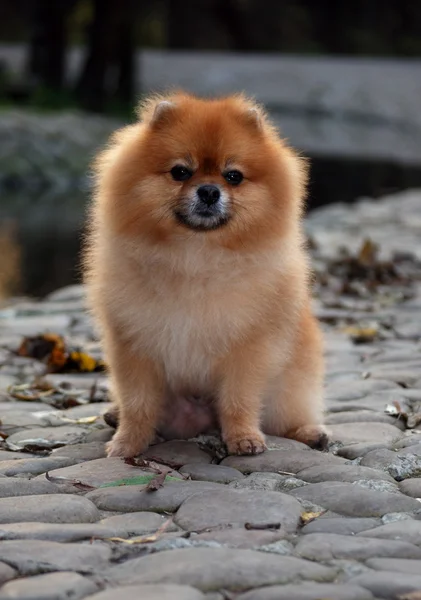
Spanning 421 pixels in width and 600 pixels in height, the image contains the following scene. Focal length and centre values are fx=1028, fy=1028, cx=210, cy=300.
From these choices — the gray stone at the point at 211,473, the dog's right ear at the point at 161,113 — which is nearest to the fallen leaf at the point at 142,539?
the gray stone at the point at 211,473

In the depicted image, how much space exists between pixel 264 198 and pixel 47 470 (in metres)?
1.19

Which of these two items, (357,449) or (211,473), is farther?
(357,449)

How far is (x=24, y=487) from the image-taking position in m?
3.23

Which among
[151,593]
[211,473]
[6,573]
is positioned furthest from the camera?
[211,473]

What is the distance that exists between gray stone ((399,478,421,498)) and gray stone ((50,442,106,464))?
108cm

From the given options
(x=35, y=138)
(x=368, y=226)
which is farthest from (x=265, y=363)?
(x=35, y=138)

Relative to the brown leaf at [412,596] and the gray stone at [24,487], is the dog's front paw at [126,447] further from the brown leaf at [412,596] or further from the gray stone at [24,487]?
the brown leaf at [412,596]

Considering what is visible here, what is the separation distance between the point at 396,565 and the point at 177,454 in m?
1.18

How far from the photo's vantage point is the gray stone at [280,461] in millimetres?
3484

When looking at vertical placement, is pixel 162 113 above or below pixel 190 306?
above

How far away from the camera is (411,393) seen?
452 cm

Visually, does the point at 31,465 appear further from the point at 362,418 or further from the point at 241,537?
the point at 362,418

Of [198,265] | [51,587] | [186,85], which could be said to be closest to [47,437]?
[198,265]

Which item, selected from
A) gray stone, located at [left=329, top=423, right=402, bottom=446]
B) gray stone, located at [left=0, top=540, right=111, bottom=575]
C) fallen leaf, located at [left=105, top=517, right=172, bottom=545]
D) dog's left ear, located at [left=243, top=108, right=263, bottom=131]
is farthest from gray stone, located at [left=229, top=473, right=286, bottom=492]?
dog's left ear, located at [left=243, top=108, right=263, bottom=131]
